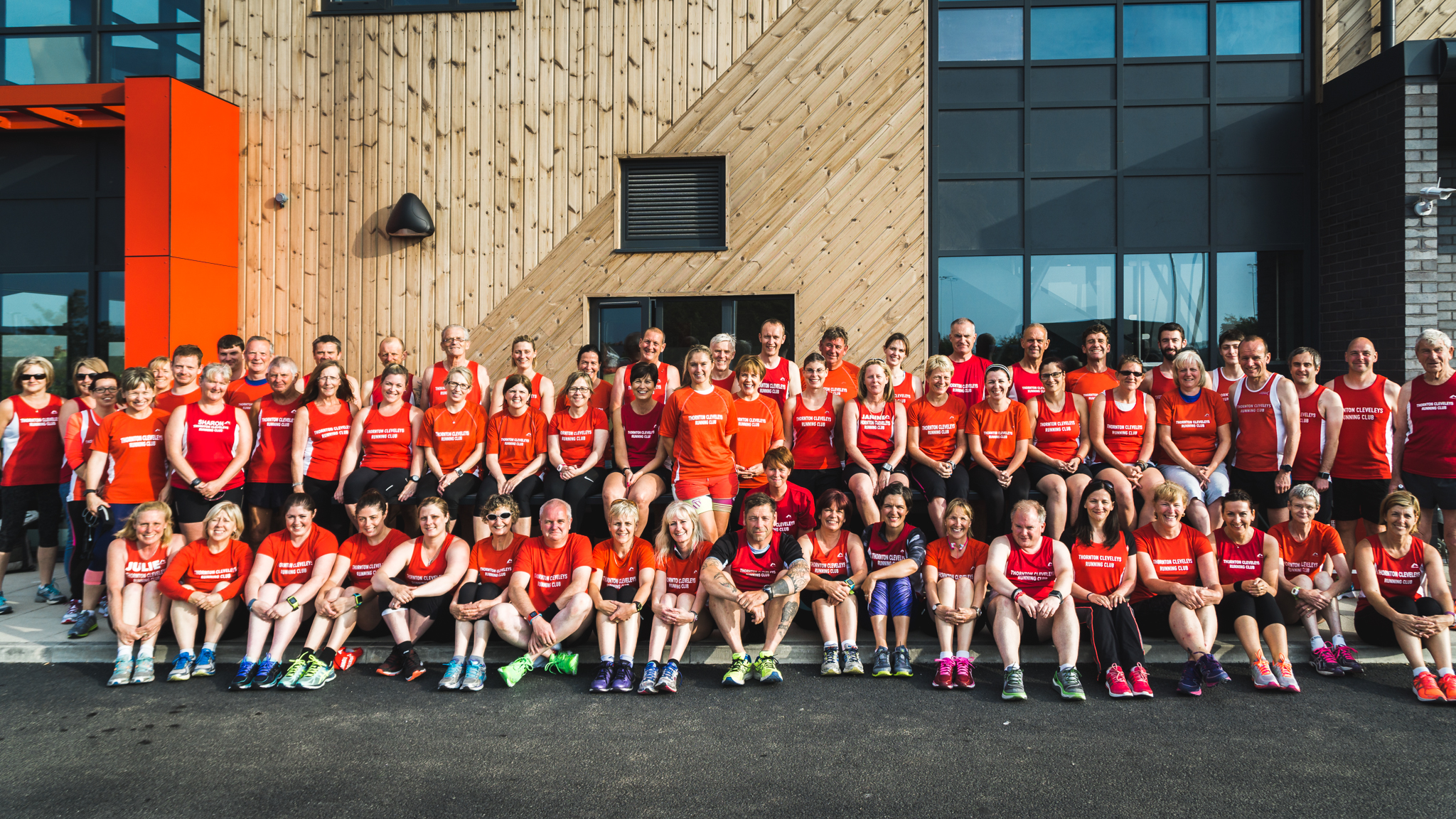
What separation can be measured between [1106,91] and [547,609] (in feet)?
26.9

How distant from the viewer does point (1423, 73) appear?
24.7 feet

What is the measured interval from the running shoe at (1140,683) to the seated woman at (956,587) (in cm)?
90

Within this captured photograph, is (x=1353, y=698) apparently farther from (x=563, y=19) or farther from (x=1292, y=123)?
(x=563, y=19)

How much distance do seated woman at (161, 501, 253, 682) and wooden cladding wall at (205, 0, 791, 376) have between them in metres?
4.15

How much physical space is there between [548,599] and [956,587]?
2.69 m

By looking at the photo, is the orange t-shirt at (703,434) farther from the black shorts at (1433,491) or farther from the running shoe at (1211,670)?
the black shorts at (1433,491)

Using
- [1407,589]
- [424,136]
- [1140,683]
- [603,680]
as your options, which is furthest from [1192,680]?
[424,136]

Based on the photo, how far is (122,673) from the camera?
514 centimetres

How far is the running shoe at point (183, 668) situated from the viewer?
5.18 metres

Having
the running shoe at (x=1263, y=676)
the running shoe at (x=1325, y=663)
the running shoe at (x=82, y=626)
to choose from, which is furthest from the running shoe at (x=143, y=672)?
the running shoe at (x=1325, y=663)

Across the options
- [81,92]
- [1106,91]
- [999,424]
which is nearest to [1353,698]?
[999,424]

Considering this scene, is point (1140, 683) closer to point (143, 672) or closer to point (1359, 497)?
point (1359, 497)

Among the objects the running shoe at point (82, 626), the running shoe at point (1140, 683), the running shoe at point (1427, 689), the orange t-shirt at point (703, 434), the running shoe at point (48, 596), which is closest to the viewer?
the running shoe at point (1427, 689)

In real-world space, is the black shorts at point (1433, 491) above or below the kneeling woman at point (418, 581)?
above
